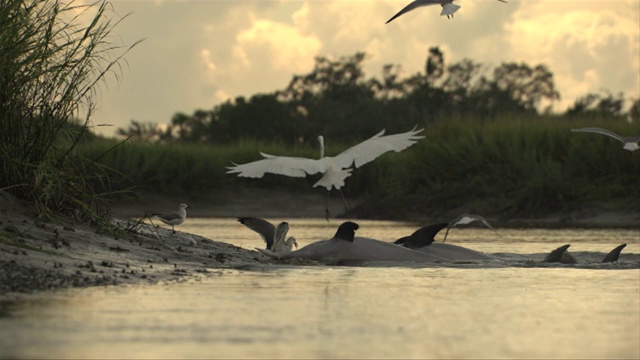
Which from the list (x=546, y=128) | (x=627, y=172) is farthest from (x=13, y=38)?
(x=546, y=128)

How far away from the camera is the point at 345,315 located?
705 cm

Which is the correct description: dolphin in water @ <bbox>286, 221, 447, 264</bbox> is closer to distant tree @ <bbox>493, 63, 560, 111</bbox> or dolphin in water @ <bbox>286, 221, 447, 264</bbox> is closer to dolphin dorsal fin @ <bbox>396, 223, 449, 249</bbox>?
dolphin dorsal fin @ <bbox>396, 223, 449, 249</bbox>

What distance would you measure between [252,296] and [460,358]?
2614 mm

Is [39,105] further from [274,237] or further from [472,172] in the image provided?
[472,172]

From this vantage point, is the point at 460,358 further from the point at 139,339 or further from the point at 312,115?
the point at 312,115

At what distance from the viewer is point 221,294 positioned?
26.5ft

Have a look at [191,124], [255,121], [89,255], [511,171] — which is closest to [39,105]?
[89,255]

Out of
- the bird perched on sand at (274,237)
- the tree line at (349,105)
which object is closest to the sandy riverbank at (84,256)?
the bird perched on sand at (274,237)

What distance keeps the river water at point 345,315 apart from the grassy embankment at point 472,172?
45.8ft

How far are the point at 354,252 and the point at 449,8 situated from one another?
3.38m

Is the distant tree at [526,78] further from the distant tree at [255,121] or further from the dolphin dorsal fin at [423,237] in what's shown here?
the dolphin dorsal fin at [423,237]

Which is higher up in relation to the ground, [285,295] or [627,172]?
[627,172]

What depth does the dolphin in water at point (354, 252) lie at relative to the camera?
10.8 m

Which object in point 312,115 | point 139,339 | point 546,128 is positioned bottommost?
point 139,339
